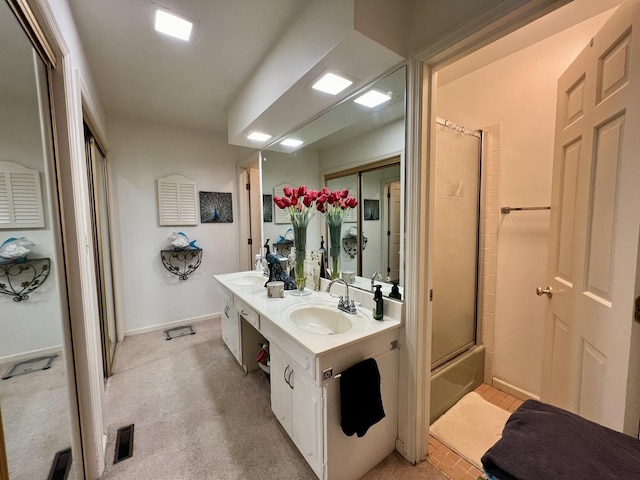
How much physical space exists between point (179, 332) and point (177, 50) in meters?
3.01

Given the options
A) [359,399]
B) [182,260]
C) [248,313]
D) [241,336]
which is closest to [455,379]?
[359,399]

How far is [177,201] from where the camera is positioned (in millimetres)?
3383

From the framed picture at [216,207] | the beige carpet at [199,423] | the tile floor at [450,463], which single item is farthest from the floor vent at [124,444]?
the framed picture at [216,207]

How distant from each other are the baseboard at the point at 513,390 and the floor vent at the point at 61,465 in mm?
2898

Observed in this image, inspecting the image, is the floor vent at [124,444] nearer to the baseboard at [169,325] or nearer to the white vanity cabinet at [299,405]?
the white vanity cabinet at [299,405]

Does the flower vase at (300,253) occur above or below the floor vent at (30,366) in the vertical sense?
above

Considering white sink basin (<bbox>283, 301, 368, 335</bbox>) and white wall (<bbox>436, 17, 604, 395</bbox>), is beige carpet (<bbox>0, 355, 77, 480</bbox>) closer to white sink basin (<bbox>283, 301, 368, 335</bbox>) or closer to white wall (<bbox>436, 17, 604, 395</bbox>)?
white sink basin (<bbox>283, 301, 368, 335</bbox>)

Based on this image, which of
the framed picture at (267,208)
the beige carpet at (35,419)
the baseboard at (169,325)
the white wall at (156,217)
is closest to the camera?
the beige carpet at (35,419)

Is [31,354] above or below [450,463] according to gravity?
above

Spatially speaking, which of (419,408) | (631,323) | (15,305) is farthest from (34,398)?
(631,323)

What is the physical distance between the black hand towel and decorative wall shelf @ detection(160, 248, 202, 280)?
9.60 ft

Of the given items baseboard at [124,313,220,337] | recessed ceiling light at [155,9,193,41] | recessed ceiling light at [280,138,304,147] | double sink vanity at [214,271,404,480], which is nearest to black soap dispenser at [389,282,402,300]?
double sink vanity at [214,271,404,480]

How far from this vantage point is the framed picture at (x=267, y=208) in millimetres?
2930

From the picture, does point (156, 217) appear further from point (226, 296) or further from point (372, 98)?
point (372, 98)
